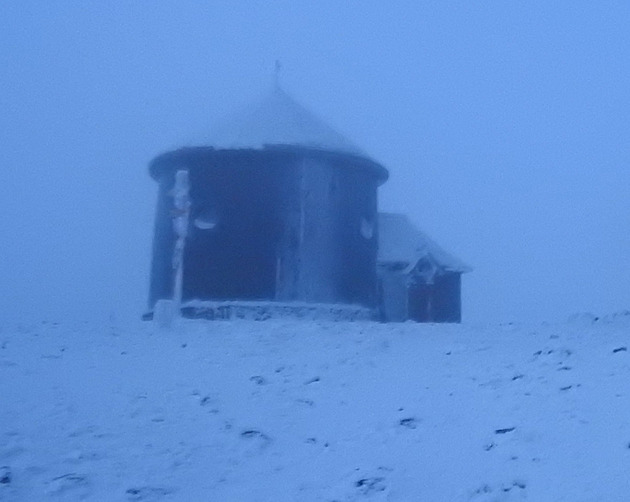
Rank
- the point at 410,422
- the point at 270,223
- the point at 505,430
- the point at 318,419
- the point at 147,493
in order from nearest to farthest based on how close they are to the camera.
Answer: the point at 147,493 → the point at 505,430 → the point at 410,422 → the point at 318,419 → the point at 270,223

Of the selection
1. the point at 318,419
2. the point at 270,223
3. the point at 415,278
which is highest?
the point at 270,223

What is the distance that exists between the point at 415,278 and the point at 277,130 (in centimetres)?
815

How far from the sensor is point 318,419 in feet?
32.1

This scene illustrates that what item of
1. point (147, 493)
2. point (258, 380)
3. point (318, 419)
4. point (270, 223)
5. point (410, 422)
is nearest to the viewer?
point (147, 493)

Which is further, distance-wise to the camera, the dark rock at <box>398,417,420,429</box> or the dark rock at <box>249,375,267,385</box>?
the dark rock at <box>249,375,267,385</box>

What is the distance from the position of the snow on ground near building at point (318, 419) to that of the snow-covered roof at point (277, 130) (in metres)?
9.72

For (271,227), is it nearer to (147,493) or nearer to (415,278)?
(415,278)

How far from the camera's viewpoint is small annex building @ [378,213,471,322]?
28.0 meters

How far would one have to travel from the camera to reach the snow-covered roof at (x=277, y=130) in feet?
74.2

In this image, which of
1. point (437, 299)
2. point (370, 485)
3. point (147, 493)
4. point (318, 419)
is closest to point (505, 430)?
point (370, 485)

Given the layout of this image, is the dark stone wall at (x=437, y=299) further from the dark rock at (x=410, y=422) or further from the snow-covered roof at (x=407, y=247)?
the dark rock at (x=410, y=422)

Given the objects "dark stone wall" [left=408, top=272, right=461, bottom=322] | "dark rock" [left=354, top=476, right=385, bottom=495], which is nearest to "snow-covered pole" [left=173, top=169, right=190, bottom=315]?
"dark rock" [left=354, top=476, right=385, bottom=495]

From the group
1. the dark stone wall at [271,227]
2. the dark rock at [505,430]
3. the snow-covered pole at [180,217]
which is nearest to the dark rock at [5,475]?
the dark rock at [505,430]

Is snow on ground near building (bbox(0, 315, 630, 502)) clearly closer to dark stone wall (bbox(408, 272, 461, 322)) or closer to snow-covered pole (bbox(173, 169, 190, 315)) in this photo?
snow-covered pole (bbox(173, 169, 190, 315))
